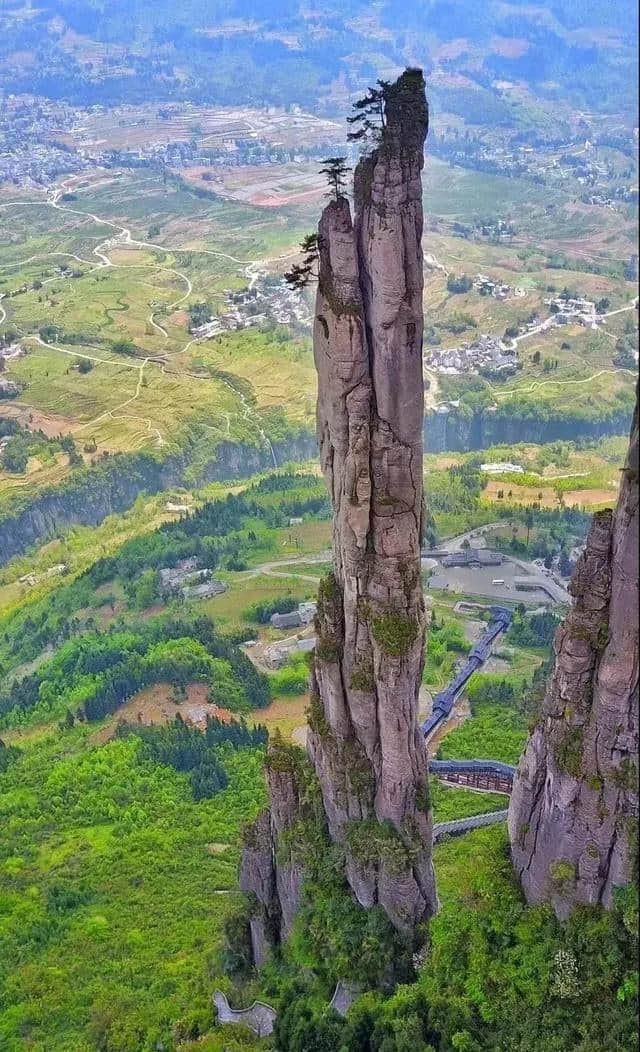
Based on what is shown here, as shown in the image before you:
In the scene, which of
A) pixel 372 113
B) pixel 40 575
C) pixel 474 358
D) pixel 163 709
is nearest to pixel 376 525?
pixel 372 113

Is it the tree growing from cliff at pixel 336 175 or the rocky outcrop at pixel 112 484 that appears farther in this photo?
the rocky outcrop at pixel 112 484

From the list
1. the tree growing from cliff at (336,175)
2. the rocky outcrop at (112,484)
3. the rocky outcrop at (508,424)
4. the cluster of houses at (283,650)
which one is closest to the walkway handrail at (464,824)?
the cluster of houses at (283,650)

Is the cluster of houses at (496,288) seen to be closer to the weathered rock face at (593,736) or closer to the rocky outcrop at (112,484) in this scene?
the rocky outcrop at (112,484)

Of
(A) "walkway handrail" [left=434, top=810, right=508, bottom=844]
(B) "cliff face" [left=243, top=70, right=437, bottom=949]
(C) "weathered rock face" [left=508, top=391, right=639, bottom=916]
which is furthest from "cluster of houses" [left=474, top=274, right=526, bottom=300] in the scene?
(C) "weathered rock face" [left=508, top=391, right=639, bottom=916]

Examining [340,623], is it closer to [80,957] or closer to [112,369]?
[80,957]

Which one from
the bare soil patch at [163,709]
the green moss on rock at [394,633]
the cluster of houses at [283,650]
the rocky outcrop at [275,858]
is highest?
the green moss on rock at [394,633]

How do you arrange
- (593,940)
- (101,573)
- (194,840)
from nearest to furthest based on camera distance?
(593,940) < (194,840) < (101,573)

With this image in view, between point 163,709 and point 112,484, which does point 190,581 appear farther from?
point 112,484

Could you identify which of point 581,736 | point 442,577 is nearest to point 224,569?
point 442,577
